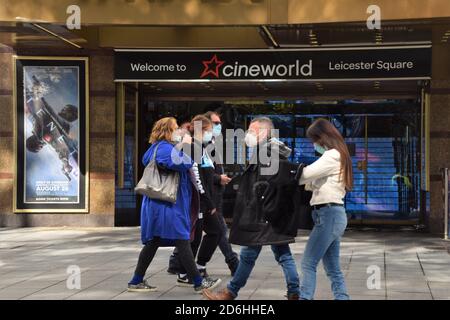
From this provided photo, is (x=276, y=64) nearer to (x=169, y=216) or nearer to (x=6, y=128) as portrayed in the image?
(x=6, y=128)

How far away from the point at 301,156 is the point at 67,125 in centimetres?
456

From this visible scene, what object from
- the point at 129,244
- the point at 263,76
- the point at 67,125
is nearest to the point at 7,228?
the point at 67,125

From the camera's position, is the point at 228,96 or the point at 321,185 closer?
the point at 321,185

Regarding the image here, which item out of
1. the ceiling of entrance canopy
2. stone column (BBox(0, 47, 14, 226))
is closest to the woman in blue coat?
the ceiling of entrance canopy

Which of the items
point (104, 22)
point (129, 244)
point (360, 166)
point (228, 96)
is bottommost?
point (129, 244)

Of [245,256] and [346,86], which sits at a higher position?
[346,86]

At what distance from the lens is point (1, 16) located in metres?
11.5

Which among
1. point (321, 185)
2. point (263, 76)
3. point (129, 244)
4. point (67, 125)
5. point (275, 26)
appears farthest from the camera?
point (67, 125)

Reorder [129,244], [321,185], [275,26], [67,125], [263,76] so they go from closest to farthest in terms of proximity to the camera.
→ [321,185] → [275,26] → [129,244] → [263,76] → [67,125]

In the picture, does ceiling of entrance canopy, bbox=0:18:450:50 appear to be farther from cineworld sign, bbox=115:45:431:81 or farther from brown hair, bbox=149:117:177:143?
brown hair, bbox=149:117:177:143

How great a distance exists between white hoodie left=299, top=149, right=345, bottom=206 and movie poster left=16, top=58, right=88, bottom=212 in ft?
27.4

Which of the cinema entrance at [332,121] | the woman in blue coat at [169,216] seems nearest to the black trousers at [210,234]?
the woman in blue coat at [169,216]
